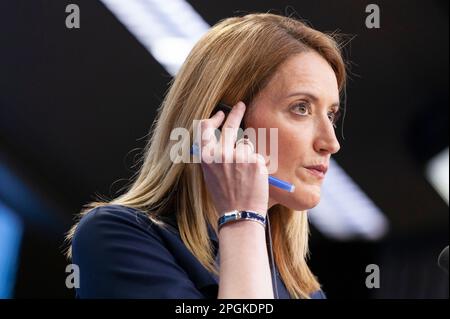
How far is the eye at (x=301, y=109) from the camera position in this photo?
51.6 inches

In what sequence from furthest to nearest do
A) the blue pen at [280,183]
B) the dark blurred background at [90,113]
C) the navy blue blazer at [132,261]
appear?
the dark blurred background at [90,113] < the blue pen at [280,183] < the navy blue blazer at [132,261]

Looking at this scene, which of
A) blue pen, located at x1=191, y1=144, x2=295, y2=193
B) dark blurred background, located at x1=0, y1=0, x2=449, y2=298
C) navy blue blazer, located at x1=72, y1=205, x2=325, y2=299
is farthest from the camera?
dark blurred background, located at x1=0, y1=0, x2=449, y2=298

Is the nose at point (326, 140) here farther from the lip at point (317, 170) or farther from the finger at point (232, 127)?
the finger at point (232, 127)

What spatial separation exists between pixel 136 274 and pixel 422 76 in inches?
46.8

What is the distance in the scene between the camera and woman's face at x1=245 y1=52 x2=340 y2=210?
1287mm

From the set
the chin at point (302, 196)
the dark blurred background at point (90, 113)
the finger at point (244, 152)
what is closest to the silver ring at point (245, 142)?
the finger at point (244, 152)

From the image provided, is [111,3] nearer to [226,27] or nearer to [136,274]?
[226,27]

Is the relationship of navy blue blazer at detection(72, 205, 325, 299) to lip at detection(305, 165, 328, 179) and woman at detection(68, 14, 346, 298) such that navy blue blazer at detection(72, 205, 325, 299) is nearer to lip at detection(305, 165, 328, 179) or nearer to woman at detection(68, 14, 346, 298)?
woman at detection(68, 14, 346, 298)

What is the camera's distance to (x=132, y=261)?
3.63 ft

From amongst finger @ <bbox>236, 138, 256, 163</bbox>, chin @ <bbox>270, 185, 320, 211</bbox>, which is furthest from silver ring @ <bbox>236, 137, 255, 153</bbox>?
chin @ <bbox>270, 185, 320, 211</bbox>

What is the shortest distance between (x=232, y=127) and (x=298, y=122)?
135mm

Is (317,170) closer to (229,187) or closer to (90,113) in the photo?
(229,187)

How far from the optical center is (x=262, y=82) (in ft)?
4.36
